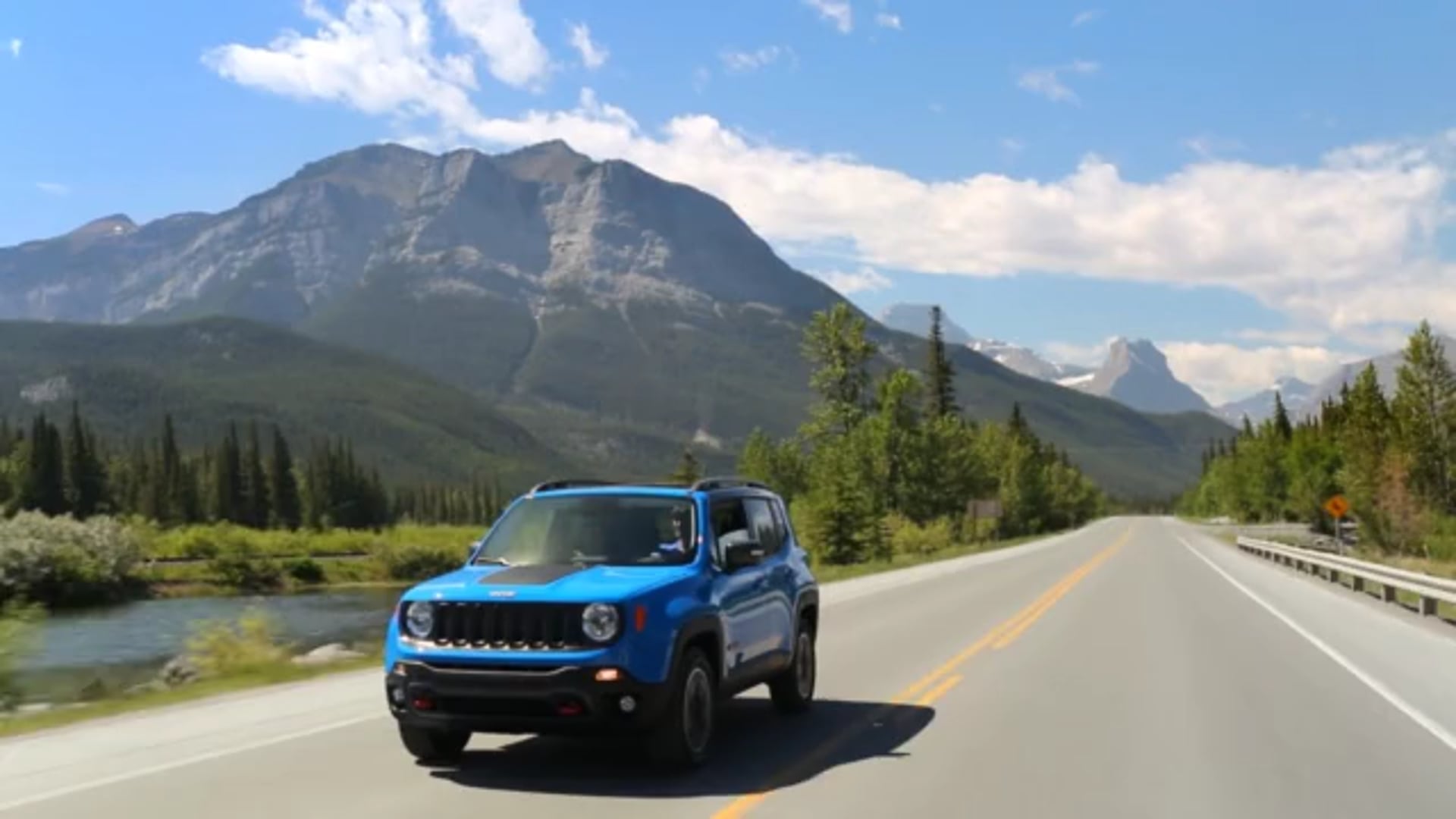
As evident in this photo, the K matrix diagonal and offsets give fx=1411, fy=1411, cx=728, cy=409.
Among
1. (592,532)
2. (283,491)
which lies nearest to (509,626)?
(592,532)

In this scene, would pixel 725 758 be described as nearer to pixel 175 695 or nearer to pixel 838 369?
pixel 175 695

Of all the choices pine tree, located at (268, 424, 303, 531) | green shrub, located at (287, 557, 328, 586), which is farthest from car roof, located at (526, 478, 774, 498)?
pine tree, located at (268, 424, 303, 531)

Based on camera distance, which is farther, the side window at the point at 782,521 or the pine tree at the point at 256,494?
the pine tree at the point at 256,494

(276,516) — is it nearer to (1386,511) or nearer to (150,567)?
(150,567)

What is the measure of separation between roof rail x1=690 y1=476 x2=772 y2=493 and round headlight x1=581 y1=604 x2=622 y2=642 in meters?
2.00

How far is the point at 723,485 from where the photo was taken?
457 inches

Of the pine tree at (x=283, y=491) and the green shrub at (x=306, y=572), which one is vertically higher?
the pine tree at (x=283, y=491)

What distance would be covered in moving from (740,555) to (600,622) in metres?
1.86

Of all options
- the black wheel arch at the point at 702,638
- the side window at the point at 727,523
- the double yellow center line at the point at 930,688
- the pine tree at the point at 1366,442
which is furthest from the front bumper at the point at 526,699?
the pine tree at the point at 1366,442

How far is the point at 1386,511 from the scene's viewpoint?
7444 cm

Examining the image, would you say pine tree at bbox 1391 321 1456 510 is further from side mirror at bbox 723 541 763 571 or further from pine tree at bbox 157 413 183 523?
pine tree at bbox 157 413 183 523

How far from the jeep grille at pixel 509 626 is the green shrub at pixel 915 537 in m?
60.1

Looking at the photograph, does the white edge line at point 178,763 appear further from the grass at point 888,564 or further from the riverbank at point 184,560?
the riverbank at point 184,560

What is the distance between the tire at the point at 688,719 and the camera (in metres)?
9.34
